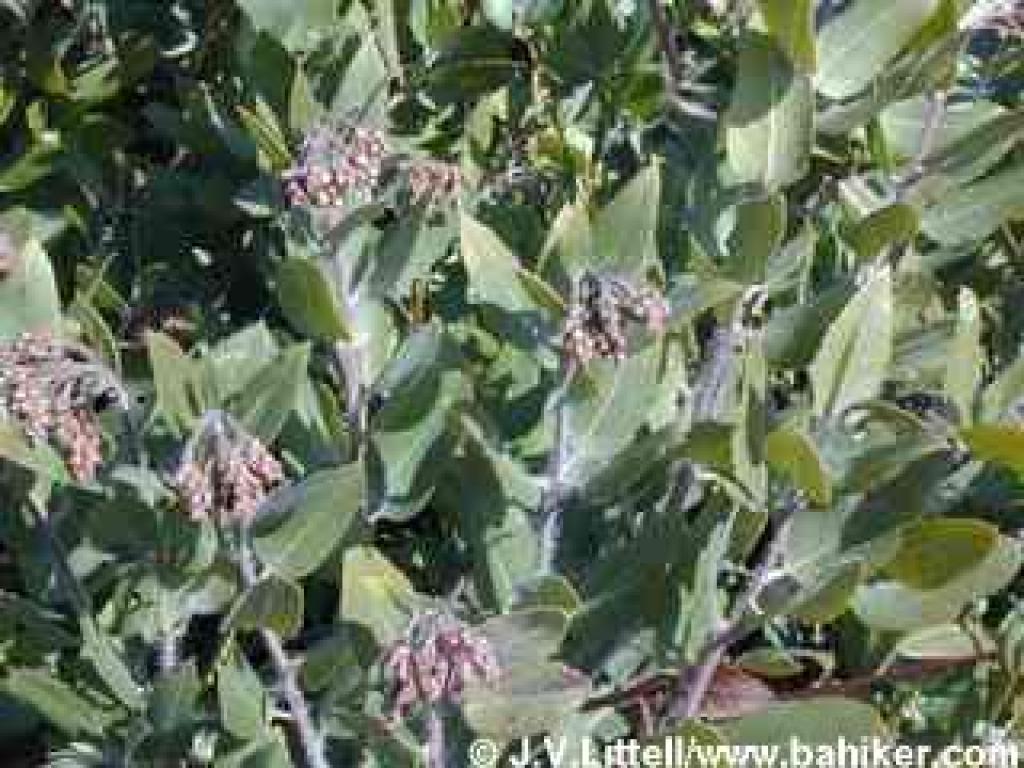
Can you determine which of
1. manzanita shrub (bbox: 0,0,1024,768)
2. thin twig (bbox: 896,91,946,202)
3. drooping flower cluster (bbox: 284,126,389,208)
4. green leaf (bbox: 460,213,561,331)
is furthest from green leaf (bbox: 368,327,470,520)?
thin twig (bbox: 896,91,946,202)

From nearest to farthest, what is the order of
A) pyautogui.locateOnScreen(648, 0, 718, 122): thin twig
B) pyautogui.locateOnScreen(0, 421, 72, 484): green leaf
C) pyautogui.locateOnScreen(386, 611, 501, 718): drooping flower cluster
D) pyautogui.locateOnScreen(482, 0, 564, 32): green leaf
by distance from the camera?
1. pyautogui.locateOnScreen(386, 611, 501, 718): drooping flower cluster
2. pyautogui.locateOnScreen(0, 421, 72, 484): green leaf
3. pyautogui.locateOnScreen(648, 0, 718, 122): thin twig
4. pyautogui.locateOnScreen(482, 0, 564, 32): green leaf

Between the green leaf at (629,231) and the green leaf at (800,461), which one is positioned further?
the green leaf at (629,231)

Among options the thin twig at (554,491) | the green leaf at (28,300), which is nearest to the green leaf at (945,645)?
the thin twig at (554,491)

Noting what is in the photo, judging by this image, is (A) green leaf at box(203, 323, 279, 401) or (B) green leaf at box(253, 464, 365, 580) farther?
(A) green leaf at box(203, 323, 279, 401)

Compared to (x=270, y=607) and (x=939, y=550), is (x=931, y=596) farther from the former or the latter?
(x=270, y=607)

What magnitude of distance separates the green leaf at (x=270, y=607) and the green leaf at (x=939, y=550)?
1.93 ft

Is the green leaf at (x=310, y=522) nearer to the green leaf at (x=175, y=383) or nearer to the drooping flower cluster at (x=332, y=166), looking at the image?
the green leaf at (x=175, y=383)

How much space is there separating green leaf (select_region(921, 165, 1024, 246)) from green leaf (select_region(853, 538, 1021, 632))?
0.38 meters

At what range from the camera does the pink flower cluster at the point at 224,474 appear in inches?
77.1

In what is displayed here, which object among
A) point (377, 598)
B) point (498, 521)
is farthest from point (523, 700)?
point (498, 521)

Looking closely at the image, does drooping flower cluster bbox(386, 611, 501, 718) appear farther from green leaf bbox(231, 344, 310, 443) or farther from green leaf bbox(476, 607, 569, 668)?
green leaf bbox(231, 344, 310, 443)

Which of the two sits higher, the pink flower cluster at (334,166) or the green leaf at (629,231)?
the pink flower cluster at (334,166)

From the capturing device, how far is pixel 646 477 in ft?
7.77

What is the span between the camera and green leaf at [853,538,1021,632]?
2219 millimetres
